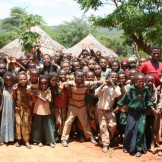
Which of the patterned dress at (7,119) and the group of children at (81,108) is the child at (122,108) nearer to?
the group of children at (81,108)

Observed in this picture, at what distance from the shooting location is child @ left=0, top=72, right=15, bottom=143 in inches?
228

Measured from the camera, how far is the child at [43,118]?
232 inches

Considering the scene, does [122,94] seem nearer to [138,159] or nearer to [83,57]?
[138,159]

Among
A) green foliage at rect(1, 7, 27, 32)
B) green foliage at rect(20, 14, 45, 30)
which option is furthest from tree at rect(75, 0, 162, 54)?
green foliage at rect(1, 7, 27, 32)

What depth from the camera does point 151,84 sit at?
19.0ft

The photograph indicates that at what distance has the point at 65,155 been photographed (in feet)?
18.4

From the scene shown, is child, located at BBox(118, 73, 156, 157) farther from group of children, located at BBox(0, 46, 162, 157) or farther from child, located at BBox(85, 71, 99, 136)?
child, located at BBox(85, 71, 99, 136)

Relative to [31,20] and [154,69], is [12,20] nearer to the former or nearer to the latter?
[31,20]

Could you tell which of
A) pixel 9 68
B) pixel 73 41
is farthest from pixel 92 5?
pixel 73 41

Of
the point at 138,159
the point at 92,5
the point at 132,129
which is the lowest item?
the point at 138,159

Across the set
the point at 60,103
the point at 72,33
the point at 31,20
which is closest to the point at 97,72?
the point at 60,103

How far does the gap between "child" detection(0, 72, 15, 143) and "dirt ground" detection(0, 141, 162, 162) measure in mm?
166

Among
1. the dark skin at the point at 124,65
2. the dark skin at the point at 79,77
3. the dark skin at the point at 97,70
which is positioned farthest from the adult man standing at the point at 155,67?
the dark skin at the point at 79,77

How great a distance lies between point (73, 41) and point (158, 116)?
114 feet
